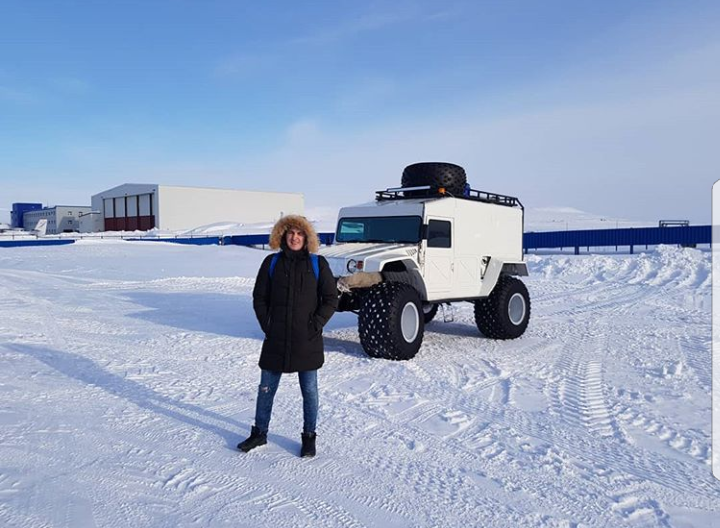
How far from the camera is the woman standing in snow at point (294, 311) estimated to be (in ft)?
13.7

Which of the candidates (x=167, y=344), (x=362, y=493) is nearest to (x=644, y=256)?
(x=167, y=344)

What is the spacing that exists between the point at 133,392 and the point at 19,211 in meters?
106

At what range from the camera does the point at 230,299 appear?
544 inches

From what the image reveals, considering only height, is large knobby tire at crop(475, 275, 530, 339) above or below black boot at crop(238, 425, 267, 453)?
above

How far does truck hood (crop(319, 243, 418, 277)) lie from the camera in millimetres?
7622

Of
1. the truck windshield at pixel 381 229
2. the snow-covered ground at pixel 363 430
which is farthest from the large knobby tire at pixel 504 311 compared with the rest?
the truck windshield at pixel 381 229

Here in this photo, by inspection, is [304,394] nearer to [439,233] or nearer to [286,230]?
[286,230]

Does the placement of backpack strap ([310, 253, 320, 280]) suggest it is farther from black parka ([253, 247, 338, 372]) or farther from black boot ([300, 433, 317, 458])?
black boot ([300, 433, 317, 458])

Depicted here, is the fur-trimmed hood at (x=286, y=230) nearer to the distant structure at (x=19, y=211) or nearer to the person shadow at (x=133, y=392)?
the person shadow at (x=133, y=392)

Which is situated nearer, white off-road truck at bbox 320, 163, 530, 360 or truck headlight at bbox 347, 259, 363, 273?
white off-road truck at bbox 320, 163, 530, 360

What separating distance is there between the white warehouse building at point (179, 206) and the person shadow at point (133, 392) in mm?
45954

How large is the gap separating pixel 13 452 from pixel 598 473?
4.44 meters

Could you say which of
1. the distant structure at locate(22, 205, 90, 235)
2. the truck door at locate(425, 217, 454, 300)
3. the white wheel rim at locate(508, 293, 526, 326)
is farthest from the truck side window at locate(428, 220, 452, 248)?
the distant structure at locate(22, 205, 90, 235)

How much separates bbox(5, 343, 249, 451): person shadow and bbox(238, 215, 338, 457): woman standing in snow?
0.65 meters
